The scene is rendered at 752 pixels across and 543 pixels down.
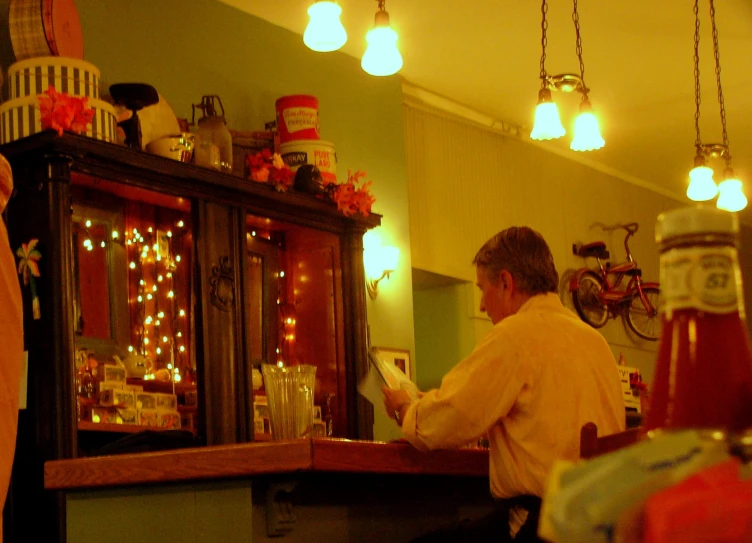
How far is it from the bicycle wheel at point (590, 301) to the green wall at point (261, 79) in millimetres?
2362

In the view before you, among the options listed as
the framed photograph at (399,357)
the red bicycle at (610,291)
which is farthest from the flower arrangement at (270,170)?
the red bicycle at (610,291)

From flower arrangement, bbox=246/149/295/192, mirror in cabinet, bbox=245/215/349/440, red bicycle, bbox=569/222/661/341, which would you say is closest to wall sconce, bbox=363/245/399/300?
mirror in cabinet, bbox=245/215/349/440

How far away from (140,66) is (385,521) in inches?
117

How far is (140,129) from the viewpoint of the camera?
439cm

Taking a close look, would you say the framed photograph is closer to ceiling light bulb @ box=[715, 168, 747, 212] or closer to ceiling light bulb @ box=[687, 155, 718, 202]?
ceiling light bulb @ box=[687, 155, 718, 202]

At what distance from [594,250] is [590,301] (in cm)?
40

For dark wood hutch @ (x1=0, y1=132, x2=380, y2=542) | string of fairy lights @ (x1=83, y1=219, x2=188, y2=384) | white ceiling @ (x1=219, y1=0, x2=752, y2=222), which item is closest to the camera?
dark wood hutch @ (x1=0, y1=132, x2=380, y2=542)

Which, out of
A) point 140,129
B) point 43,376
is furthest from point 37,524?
point 140,129

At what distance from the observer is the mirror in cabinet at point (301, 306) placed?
4898mm

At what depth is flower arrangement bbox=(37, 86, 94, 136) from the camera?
3895 millimetres

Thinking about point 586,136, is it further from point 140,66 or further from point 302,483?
point 302,483

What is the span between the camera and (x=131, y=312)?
14.1 feet

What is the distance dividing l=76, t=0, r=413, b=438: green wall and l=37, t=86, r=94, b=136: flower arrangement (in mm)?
720

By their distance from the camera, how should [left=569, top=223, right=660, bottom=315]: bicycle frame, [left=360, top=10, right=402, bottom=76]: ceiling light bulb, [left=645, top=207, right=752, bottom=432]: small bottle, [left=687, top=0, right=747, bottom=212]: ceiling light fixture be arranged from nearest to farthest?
1. [left=645, top=207, right=752, bottom=432]: small bottle
2. [left=360, top=10, right=402, bottom=76]: ceiling light bulb
3. [left=687, top=0, right=747, bottom=212]: ceiling light fixture
4. [left=569, top=223, right=660, bottom=315]: bicycle frame
